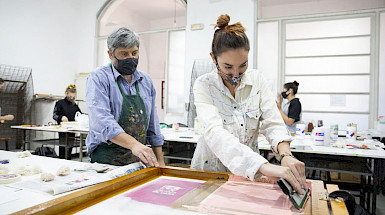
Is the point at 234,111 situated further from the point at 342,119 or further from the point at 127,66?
the point at 342,119

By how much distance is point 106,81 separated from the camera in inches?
62.4

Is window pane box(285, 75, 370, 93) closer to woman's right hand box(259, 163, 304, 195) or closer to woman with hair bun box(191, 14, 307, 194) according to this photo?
woman with hair bun box(191, 14, 307, 194)

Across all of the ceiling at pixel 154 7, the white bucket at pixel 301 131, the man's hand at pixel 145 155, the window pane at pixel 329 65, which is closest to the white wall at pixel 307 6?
the window pane at pixel 329 65

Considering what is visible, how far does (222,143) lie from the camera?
1.19 metres

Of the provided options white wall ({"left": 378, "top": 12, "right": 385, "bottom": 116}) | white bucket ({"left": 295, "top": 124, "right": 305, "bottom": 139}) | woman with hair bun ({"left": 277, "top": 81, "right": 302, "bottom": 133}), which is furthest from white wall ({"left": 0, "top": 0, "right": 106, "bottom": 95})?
white wall ({"left": 378, "top": 12, "right": 385, "bottom": 116})

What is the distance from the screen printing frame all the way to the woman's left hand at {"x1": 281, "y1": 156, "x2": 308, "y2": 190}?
6cm

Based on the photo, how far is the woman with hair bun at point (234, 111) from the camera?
1145 millimetres

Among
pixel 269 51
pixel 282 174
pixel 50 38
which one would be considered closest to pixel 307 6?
pixel 269 51

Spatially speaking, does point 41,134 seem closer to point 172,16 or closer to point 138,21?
point 138,21

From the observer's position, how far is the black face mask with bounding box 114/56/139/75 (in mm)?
1665

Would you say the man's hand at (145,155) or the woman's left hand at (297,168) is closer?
the woman's left hand at (297,168)

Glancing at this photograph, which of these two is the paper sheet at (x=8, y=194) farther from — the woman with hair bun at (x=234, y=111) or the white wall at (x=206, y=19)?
the white wall at (x=206, y=19)

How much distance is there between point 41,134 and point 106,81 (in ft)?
18.2

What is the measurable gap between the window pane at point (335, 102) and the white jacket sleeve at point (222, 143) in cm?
466
